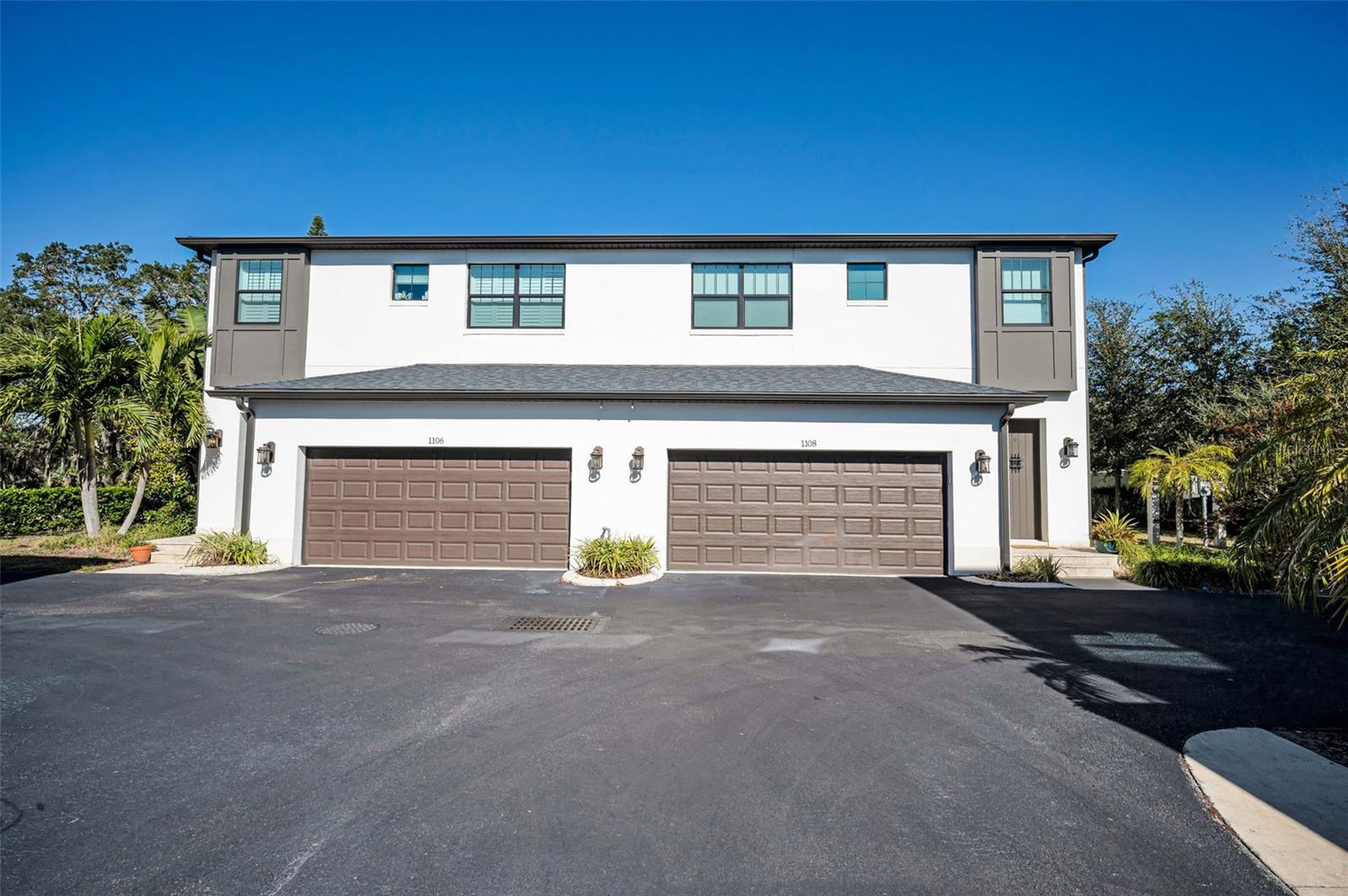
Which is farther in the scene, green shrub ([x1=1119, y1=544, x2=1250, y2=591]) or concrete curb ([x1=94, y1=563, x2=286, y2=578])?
concrete curb ([x1=94, y1=563, x2=286, y2=578])

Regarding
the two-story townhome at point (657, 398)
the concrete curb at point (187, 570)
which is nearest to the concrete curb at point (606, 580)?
the two-story townhome at point (657, 398)

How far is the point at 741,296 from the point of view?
15555 mm

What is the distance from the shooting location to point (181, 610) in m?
9.05

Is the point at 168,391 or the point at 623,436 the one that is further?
the point at 168,391

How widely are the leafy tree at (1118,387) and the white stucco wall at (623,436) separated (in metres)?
10.8

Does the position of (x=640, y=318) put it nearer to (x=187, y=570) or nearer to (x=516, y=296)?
(x=516, y=296)

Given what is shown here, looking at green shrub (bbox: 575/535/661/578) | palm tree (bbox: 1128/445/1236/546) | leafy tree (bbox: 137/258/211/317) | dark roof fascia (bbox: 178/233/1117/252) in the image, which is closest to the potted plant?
palm tree (bbox: 1128/445/1236/546)

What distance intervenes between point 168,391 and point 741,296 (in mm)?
13302

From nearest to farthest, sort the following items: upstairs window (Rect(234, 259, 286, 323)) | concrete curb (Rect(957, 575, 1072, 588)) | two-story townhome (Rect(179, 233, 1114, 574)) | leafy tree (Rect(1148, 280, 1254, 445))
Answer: concrete curb (Rect(957, 575, 1072, 588))
two-story townhome (Rect(179, 233, 1114, 574))
upstairs window (Rect(234, 259, 286, 323))
leafy tree (Rect(1148, 280, 1254, 445))

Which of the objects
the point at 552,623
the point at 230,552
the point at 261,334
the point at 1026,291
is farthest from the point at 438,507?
the point at 1026,291

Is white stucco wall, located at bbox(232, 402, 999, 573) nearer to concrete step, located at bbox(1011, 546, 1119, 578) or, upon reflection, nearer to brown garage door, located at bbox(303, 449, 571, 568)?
brown garage door, located at bbox(303, 449, 571, 568)

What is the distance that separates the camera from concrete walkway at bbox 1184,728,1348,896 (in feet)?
10.8

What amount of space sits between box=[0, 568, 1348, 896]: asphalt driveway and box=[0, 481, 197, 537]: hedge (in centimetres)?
987

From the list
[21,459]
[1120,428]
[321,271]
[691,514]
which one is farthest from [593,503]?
[21,459]
